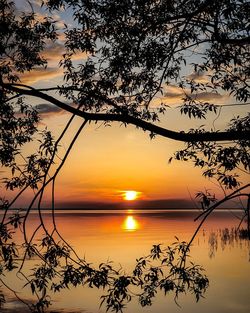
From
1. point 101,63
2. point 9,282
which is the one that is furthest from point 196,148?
point 9,282

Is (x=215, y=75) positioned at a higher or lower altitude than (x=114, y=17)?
lower

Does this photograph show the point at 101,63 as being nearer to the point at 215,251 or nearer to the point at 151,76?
the point at 151,76

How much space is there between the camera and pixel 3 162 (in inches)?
433

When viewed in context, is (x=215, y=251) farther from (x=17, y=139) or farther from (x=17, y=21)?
(x=17, y=21)

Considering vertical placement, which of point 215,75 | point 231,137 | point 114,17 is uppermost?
point 114,17

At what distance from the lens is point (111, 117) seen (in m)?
5.99

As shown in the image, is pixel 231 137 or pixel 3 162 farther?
pixel 3 162

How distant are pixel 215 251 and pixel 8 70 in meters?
26.6

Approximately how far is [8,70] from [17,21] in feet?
6.04

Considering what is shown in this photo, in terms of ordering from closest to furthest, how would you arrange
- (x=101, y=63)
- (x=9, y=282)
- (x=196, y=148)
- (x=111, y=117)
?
(x=111, y=117) < (x=196, y=148) < (x=101, y=63) < (x=9, y=282)

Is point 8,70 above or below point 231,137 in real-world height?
above

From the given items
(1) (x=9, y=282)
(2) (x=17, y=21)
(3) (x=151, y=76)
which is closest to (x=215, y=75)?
(3) (x=151, y=76)

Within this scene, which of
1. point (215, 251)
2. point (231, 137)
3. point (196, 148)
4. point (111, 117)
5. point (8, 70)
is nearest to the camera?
point (231, 137)

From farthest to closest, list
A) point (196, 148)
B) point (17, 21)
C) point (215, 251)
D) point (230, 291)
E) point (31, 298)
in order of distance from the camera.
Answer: point (215, 251)
point (230, 291)
point (31, 298)
point (17, 21)
point (196, 148)
